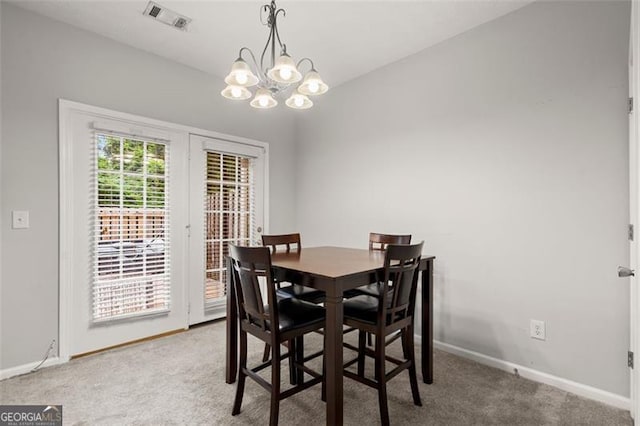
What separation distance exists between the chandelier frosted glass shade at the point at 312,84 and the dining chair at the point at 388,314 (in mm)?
1070

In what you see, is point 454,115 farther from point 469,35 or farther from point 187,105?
point 187,105

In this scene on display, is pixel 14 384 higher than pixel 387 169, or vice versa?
pixel 387 169

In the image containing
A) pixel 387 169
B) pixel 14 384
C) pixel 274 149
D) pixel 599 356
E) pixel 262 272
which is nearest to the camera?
pixel 262 272

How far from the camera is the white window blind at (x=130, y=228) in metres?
2.66

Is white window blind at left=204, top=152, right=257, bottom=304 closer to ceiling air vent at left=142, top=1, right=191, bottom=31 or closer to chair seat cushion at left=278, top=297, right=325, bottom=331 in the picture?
ceiling air vent at left=142, top=1, right=191, bottom=31

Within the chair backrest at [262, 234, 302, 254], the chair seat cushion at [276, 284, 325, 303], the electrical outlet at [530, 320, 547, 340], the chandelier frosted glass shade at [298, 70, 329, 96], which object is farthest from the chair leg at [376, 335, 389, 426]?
the chandelier frosted glass shade at [298, 70, 329, 96]

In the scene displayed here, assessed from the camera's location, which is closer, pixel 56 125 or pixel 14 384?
pixel 14 384

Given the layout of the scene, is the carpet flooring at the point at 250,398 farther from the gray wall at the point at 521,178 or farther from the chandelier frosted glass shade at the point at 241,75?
the chandelier frosted glass shade at the point at 241,75

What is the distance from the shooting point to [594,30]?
78.4 inches

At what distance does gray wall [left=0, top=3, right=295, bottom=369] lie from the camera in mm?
2258

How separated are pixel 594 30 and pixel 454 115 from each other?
0.95 metres

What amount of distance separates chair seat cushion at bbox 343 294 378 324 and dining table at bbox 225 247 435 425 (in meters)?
0.19

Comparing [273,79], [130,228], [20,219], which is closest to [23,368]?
[20,219]

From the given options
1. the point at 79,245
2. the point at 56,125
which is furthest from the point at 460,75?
the point at 79,245
